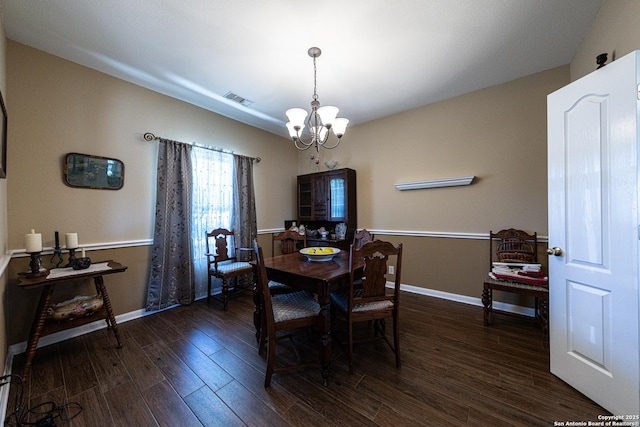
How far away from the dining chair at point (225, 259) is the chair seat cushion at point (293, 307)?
1.10 metres

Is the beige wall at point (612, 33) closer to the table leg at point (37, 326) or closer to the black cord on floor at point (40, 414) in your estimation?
the black cord on floor at point (40, 414)

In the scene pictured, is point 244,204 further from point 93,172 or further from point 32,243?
point 32,243

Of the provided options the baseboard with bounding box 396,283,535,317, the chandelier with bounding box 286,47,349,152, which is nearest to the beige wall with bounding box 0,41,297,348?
the chandelier with bounding box 286,47,349,152

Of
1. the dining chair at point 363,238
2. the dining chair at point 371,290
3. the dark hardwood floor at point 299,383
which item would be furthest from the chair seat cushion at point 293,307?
the dining chair at point 363,238

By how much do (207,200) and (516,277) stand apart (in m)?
3.82

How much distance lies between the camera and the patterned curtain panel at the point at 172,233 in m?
2.77

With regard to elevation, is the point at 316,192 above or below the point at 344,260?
above

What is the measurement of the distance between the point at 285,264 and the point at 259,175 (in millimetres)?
2432

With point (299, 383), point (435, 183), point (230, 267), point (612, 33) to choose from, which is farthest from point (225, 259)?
point (612, 33)

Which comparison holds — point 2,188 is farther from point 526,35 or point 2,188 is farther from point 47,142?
point 526,35

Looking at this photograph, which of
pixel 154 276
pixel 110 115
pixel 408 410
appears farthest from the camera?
pixel 154 276

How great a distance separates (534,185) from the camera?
2584mm

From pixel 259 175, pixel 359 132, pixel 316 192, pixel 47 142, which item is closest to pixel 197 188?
pixel 259 175

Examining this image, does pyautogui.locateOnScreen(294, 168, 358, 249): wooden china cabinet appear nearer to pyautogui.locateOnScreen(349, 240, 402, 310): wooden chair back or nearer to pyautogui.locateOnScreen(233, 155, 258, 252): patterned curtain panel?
pyautogui.locateOnScreen(233, 155, 258, 252): patterned curtain panel
